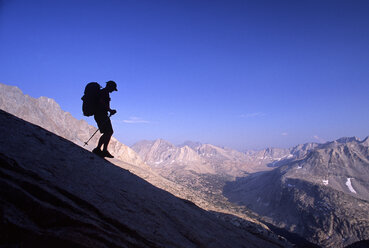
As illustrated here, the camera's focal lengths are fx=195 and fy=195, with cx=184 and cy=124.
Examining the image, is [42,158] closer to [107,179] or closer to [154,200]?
[107,179]

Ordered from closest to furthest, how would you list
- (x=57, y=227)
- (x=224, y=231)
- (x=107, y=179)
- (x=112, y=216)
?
(x=57, y=227) < (x=112, y=216) < (x=107, y=179) < (x=224, y=231)

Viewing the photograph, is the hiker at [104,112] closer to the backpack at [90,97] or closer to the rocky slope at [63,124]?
the backpack at [90,97]

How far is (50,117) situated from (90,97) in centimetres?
15227

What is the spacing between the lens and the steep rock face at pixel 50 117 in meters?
110

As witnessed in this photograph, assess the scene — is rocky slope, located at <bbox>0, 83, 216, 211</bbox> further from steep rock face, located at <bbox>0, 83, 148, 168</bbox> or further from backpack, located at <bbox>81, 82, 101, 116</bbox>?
backpack, located at <bbox>81, 82, 101, 116</bbox>

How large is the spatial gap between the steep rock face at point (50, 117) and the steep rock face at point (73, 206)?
112 metres

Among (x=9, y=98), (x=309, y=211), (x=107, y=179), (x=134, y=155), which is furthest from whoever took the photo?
(x=134, y=155)

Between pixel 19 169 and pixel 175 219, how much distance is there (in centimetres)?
587

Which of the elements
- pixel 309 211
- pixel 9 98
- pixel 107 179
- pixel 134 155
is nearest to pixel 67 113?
pixel 9 98

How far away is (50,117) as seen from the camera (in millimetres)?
134875

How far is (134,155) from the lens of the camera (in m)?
178

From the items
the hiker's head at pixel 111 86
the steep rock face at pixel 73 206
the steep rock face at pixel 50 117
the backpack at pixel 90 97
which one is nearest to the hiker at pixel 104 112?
the hiker's head at pixel 111 86

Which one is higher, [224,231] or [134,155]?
[224,231]

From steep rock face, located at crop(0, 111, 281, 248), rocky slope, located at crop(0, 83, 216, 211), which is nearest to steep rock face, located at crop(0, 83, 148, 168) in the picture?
rocky slope, located at crop(0, 83, 216, 211)
